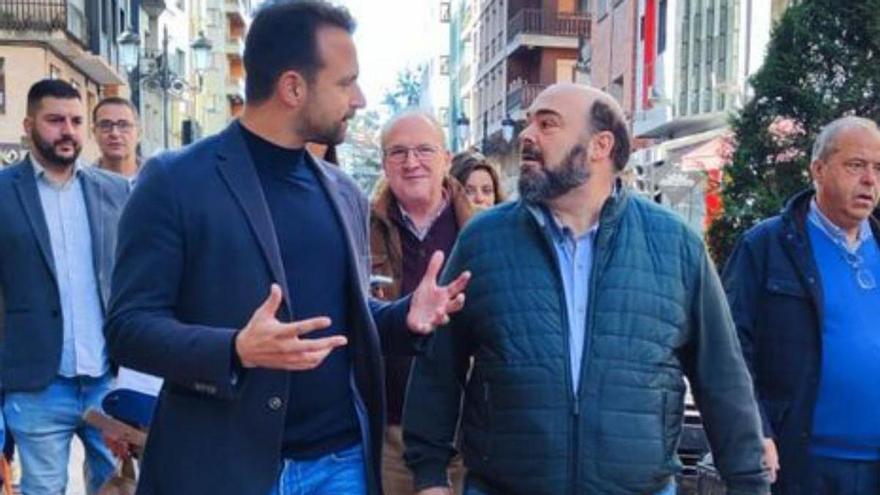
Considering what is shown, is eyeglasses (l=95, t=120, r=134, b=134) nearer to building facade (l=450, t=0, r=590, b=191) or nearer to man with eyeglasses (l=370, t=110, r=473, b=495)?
man with eyeglasses (l=370, t=110, r=473, b=495)

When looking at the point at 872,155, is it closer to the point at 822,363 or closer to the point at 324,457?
the point at 822,363

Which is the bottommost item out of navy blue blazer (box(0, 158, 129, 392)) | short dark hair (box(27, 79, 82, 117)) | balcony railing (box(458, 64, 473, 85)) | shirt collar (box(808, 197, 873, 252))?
navy blue blazer (box(0, 158, 129, 392))

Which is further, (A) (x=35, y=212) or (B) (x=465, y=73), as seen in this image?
(B) (x=465, y=73)

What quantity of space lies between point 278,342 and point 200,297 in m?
0.43

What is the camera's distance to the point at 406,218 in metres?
4.55

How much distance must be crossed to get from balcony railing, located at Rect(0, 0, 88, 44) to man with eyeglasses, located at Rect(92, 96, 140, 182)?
91.8 ft

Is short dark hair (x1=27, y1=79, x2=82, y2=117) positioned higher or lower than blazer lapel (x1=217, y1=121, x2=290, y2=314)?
higher

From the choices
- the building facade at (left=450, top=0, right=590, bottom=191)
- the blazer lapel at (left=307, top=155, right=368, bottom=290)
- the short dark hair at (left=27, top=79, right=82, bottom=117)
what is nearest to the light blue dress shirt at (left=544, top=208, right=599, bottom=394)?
the blazer lapel at (left=307, top=155, right=368, bottom=290)

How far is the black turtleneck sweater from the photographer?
Result: 2977 millimetres

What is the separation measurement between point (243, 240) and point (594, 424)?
1040 millimetres

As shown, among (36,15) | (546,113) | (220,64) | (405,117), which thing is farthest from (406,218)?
(220,64)

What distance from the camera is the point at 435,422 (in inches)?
136

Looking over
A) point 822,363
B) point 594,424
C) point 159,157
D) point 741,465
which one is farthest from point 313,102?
point 822,363

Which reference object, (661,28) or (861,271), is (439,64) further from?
(861,271)
